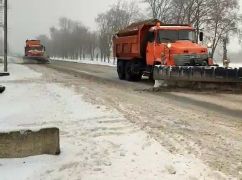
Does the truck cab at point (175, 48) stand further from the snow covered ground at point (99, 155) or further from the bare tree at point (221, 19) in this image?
the bare tree at point (221, 19)

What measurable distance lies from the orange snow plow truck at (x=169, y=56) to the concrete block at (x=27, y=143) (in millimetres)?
10331

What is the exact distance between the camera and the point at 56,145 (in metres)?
6.73

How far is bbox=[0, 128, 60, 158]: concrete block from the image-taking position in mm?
6465

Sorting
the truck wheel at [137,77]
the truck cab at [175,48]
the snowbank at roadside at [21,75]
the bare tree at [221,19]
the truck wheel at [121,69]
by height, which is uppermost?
the bare tree at [221,19]

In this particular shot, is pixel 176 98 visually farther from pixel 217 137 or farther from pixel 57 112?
pixel 217 137

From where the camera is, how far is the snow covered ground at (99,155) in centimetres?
584

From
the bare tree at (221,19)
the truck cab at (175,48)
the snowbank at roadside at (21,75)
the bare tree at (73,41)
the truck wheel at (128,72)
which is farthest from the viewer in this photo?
the bare tree at (73,41)

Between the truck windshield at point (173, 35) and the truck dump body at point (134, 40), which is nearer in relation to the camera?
the truck windshield at point (173, 35)

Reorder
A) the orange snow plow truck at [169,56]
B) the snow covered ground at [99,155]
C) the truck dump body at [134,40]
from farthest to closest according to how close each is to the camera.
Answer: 1. the truck dump body at [134,40]
2. the orange snow plow truck at [169,56]
3. the snow covered ground at [99,155]

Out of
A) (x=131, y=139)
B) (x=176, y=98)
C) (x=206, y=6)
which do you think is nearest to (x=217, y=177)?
(x=131, y=139)

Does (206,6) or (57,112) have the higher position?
(206,6)

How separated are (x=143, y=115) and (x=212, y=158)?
3.86 metres

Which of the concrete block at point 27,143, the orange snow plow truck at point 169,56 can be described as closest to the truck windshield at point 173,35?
the orange snow plow truck at point 169,56

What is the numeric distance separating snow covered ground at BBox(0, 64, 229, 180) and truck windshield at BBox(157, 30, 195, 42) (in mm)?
9601
